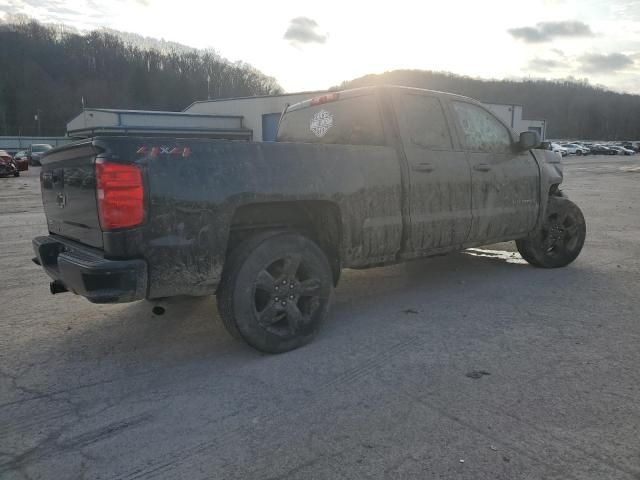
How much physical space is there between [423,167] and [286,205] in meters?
1.36

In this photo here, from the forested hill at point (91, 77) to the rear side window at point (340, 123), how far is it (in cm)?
10229

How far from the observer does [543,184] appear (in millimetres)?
5695

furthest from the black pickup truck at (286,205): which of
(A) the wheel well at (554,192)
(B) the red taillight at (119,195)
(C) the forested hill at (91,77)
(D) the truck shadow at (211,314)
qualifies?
(C) the forested hill at (91,77)

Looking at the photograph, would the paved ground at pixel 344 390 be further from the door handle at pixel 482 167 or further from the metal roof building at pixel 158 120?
the metal roof building at pixel 158 120

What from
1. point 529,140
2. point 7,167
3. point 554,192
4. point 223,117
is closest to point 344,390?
point 529,140

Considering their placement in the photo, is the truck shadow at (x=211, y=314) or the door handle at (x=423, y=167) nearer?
the truck shadow at (x=211, y=314)

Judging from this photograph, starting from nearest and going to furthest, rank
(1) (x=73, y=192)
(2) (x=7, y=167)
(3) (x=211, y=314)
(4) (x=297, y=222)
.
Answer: (1) (x=73, y=192) → (4) (x=297, y=222) → (3) (x=211, y=314) → (2) (x=7, y=167)

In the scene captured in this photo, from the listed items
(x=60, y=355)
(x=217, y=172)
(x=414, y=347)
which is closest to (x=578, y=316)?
(x=414, y=347)

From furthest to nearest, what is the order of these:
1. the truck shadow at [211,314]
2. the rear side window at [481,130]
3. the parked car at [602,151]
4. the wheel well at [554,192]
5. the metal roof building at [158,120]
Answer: the parked car at [602,151]
the metal roof building at [158,120]
the wheel well at [554,192]
the rear side window at [481,130]
the truck shadow at [211,314]

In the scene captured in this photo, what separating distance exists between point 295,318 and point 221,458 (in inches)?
53.7

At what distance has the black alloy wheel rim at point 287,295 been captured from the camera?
139 inches

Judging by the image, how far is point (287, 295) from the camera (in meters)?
3.63

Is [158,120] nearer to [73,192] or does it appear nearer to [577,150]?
[73,192]

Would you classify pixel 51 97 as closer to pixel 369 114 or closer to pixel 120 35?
pixel 120 35
